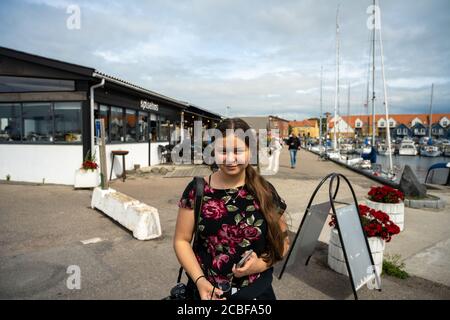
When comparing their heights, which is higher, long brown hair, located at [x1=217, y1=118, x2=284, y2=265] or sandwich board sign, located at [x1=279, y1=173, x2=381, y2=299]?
long brown hair, located at [x1=217, y1=118, x2=284, y2=265]

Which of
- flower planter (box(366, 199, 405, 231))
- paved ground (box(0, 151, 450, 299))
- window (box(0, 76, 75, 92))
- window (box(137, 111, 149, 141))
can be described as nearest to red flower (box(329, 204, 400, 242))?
paved ground (box(0, 151, 450, 299))

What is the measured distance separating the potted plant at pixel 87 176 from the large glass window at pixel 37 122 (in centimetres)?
208

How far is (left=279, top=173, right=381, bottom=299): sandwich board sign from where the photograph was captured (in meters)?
3.41

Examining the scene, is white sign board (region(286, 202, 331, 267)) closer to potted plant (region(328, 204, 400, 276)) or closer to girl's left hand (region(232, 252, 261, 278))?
potted plant (region(328, 204, 400, 276))

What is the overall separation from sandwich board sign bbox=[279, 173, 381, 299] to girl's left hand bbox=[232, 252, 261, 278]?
6.25 feet

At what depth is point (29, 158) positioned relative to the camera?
1102 centimetres

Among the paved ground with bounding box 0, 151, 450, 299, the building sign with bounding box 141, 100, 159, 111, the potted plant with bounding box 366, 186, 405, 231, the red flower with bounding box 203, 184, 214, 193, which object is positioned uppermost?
the building sign with bounding box 141, 100, 159, 111

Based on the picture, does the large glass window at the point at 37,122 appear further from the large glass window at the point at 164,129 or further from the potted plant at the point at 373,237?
the potted plant at the point at 373,237

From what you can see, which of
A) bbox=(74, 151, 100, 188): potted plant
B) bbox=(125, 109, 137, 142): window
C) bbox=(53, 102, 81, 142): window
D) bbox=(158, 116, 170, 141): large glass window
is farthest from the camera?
bbox=(158, 116, 170, 141): large glass window

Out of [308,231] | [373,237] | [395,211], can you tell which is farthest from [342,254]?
[395,211]
